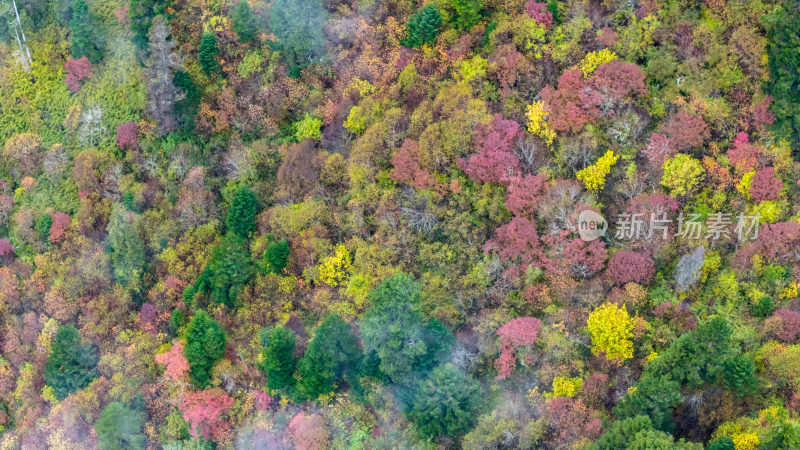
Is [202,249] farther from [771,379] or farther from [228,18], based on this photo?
[771,379]

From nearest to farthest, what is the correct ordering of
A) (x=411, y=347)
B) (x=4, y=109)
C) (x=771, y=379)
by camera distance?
(x=771, y=379), (x=411, y=347), (x=4, y=109)

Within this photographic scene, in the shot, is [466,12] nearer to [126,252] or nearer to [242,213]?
[242,213]

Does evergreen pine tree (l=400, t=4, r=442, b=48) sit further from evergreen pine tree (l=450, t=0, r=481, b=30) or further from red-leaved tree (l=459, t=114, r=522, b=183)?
red-leaved tree (l=459, t=114, r=522, b=183)

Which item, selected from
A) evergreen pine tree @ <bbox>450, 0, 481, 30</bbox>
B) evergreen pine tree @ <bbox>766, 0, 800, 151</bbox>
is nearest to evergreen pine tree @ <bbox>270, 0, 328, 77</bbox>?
evergreen pine tree @ <bbox>450, 0, 481, 30</bbox>

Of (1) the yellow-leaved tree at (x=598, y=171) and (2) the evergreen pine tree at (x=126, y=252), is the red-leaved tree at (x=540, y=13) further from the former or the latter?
(2) the evergreen pine tree at (x=126, y=252)

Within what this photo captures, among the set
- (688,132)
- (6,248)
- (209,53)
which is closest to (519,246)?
(688,132)

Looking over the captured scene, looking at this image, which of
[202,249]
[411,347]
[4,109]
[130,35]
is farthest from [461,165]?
[4,109]

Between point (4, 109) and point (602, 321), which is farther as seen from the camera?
point (4, 109)

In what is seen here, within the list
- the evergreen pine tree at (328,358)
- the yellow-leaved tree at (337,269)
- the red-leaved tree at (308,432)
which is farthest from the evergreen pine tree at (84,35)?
the red-leaved tree at (308,432)
